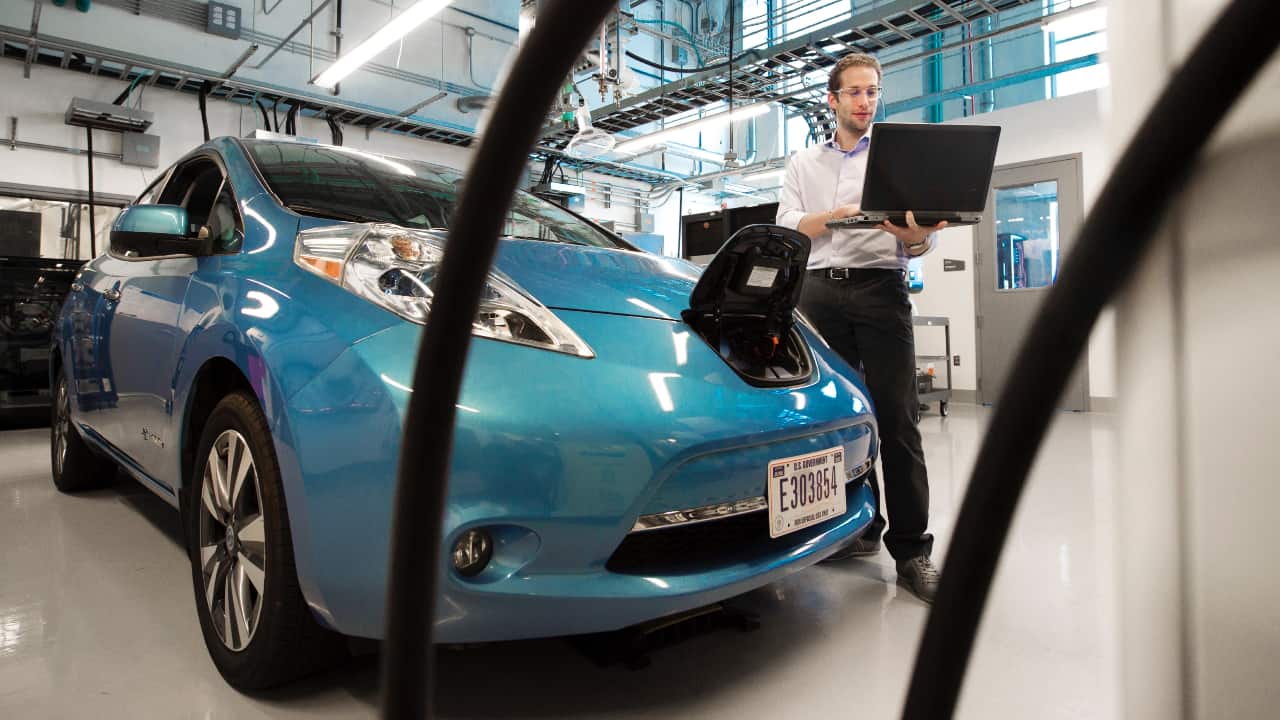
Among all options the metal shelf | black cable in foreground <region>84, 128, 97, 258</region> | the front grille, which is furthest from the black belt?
black cable in foreground <region>84, 128, 97, 258</region>

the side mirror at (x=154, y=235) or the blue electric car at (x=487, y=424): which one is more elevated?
the side mirror at (x=154, y=235)

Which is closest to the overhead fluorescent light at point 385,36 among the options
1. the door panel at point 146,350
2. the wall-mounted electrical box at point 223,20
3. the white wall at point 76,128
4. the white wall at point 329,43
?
the white wall at point 329,43

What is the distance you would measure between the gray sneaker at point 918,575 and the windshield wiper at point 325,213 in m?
1.50

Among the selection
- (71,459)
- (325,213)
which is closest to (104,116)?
(71,459)

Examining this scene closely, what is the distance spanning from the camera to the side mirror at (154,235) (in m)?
1.55

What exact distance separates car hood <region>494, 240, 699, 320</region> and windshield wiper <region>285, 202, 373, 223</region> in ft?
1.07

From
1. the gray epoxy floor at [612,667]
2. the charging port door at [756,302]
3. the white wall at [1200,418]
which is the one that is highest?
the charging port door at [756,302]

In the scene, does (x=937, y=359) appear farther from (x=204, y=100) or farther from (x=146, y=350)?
(x=204, y=100)

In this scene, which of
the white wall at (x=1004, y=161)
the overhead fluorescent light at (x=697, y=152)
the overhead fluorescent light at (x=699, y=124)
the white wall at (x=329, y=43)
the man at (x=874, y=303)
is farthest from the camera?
the overhead fluorescent light at (x=697, y=152)

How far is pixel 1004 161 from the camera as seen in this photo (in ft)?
21.9

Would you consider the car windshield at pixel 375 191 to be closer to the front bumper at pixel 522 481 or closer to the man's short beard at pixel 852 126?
the front bumper at pixel 522 481

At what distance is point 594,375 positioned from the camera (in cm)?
105

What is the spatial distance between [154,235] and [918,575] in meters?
1.96

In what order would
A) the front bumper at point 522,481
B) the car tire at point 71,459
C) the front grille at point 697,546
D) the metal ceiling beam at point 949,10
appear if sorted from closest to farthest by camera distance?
the front bumper at point 522,481, the front grille at point 697,546, the car tire at point 71,459, the metal ceiling beam at point 949,10
